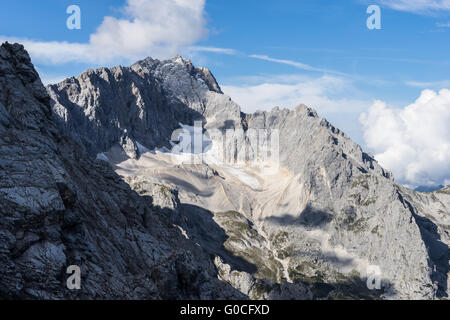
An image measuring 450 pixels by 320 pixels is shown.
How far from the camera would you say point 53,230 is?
36781 mm

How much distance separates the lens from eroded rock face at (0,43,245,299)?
33.0m

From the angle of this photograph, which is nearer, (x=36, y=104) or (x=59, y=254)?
(x=59, y=254)

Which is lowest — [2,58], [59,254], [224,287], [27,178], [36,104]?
[224,287]

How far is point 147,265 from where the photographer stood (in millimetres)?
59281

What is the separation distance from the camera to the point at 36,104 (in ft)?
183

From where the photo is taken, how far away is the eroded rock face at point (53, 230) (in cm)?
3300

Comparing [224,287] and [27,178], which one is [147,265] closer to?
[224,287]
